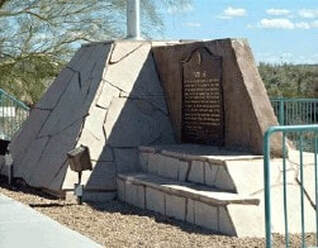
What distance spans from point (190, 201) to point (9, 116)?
8.42m

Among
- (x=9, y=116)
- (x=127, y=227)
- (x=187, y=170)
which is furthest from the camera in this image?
(x=9, y=116)

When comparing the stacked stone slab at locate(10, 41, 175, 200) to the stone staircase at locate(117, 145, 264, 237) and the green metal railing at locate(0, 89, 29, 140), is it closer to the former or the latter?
the stone staircase at locate(117, 145, 264, 237)

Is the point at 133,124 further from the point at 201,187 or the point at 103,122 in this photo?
the point at 201,187

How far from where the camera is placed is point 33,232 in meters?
7.64

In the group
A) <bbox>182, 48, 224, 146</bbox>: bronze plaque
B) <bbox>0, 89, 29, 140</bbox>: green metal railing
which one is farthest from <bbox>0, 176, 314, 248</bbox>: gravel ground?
<bbox>0, 89, 29, 140</bbox>: green metal railing

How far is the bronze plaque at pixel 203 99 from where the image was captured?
9.96 m

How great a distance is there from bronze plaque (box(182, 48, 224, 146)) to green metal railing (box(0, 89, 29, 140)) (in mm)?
6010

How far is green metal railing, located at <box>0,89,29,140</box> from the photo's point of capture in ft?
52.4

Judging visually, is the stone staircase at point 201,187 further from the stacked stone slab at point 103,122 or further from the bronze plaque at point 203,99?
the stacked stone slab at point 103,122

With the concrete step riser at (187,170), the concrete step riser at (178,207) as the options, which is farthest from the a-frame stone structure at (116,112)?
the concrete step riser at (178,207)

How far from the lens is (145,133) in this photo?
36.6ft

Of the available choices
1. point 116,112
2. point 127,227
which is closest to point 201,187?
point 127,227

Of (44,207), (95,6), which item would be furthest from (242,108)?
(95,6)

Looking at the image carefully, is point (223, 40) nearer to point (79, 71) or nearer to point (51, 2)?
point (79, 71)
